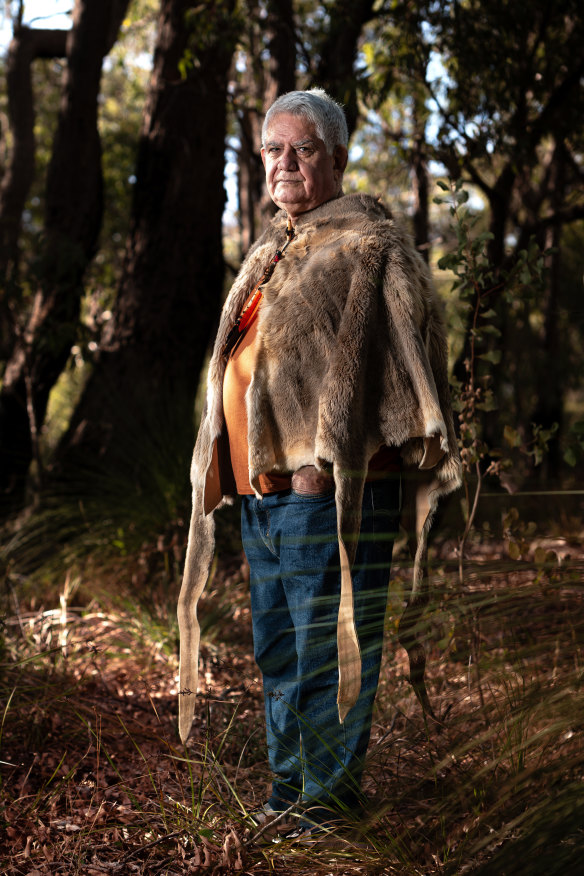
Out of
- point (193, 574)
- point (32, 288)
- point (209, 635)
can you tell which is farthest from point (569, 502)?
point (32, 288)

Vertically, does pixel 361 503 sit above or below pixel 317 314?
below

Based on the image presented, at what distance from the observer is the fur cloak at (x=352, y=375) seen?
2.11 metres

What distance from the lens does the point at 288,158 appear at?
2.34 metres

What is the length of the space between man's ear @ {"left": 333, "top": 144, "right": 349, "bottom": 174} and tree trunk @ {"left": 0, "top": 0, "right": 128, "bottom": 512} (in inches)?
145

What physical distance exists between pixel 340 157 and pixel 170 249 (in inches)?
150

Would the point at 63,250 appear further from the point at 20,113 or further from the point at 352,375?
the point at 20,113

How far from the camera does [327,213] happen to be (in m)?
2.34

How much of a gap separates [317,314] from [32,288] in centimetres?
492

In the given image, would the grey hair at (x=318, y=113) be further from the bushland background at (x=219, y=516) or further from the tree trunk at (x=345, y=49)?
the tree trunk at (x=345, y=49)

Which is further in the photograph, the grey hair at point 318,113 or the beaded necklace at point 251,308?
the beaded necklace at point 251,308

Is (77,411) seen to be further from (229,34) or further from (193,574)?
(193,574)

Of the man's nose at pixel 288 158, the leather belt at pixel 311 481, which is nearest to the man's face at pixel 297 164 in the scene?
Answer: the man's nose at pixel 288 158

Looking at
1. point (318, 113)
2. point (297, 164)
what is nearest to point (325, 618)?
point (297, 164)

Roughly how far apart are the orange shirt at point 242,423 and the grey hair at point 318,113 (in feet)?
1.76
